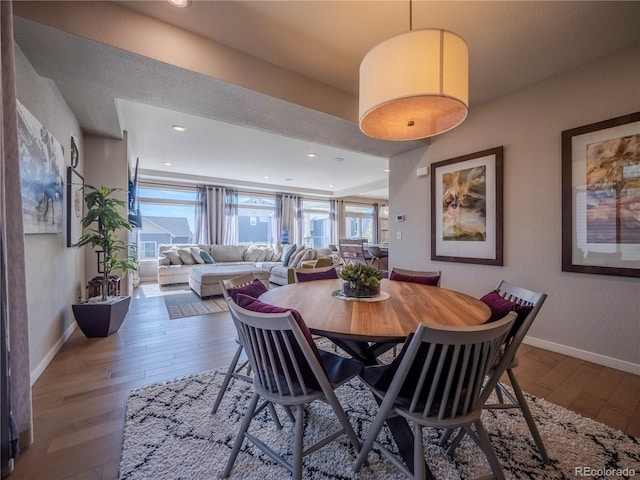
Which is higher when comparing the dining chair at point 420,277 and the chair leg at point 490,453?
the dining chair at point 420,277

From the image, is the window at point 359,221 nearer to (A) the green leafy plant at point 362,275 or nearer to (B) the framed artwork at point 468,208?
(B) the framed artwork at point 468,208

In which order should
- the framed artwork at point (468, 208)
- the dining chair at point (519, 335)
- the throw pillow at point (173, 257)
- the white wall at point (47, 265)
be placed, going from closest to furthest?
the dining chair at point (519, 335) < the white wall at point (47, 265) < the framed artwork at point (468, 208) < the throw pillow at point (173, 257)

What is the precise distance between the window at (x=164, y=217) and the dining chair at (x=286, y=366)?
7.09 m

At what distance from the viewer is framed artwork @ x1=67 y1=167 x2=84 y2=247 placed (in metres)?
2.82

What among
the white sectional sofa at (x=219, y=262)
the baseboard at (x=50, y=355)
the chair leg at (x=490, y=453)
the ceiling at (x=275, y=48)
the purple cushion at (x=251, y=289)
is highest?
the ceiling at (x=275, y=48)

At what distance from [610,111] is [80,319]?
5.16 m

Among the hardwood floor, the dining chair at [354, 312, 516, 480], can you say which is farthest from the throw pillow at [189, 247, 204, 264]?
the dining chair at [354, 312, 516, 480]

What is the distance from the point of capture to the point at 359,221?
10406 millimetres

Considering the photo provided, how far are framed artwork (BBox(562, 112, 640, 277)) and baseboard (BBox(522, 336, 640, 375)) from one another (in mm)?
713

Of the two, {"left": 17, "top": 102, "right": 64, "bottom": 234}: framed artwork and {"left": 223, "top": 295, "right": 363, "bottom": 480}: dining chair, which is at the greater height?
{"left": 17, "top": 102, "right": 64, "bottom": 234}: framed artwork

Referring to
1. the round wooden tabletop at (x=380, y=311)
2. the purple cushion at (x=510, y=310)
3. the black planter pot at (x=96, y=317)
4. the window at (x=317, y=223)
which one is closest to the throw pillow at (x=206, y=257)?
the window at (x=317, y=223)

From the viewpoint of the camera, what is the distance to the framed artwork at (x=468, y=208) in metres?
2.91

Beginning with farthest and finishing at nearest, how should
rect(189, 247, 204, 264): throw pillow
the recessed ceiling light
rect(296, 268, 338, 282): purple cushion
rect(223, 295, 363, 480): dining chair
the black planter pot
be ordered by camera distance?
rect(189, 247, 204, 264): throw pillow, the black planter pot, rect(296, 268, 338, 282): purple cushion, the recessed ceiling light, rect(223, 295, 363, 480): dining chair

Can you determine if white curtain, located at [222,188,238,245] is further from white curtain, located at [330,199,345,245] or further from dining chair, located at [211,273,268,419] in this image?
dining chair, located at [211,273,268,419]
